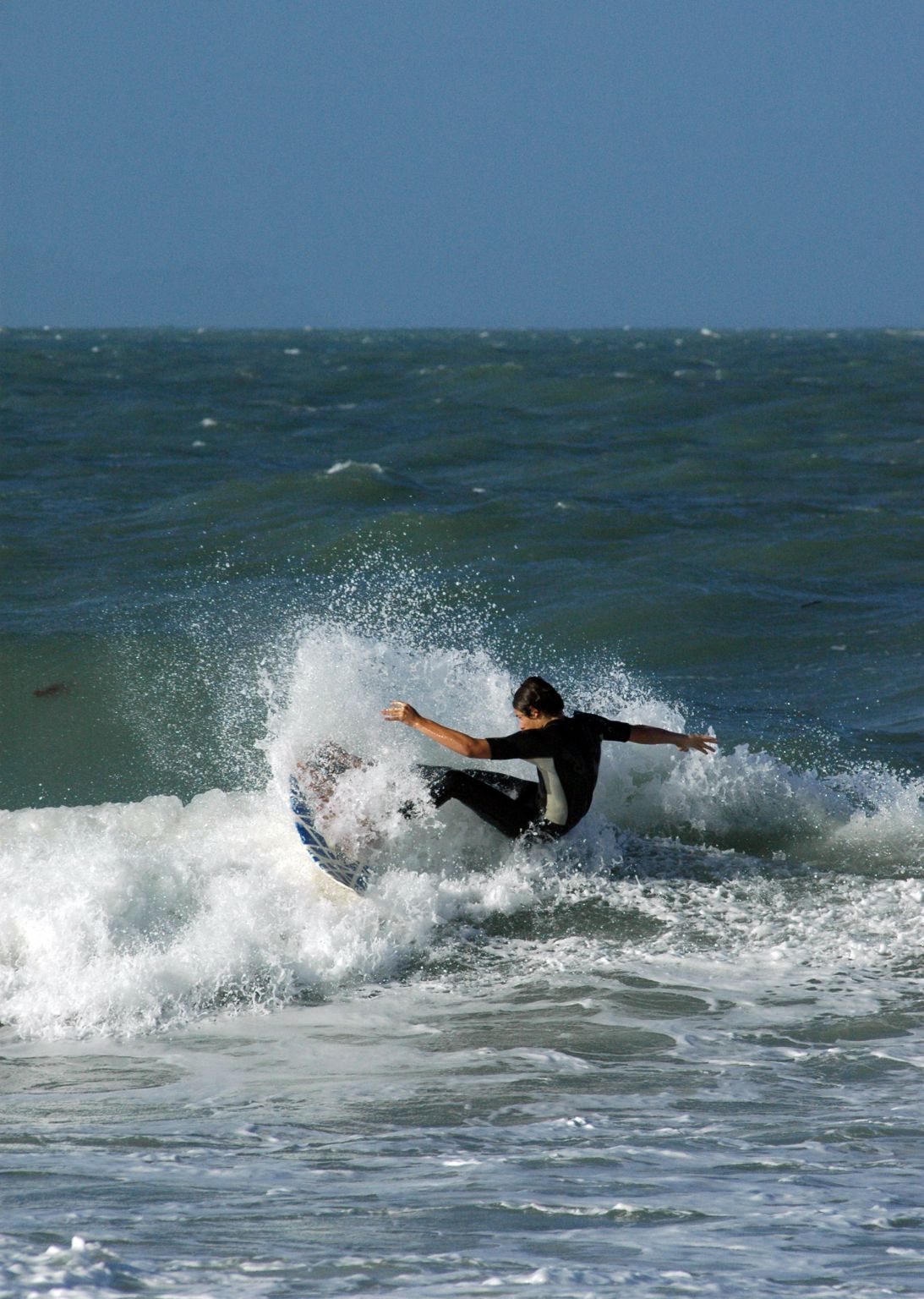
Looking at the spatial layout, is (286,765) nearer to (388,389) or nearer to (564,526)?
(564,526)

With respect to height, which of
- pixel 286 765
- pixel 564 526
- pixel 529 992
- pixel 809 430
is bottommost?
pixel 529 992

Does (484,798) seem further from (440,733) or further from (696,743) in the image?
(696,743)

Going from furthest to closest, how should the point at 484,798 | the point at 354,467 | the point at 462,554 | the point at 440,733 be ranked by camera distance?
the point at 354,467, the point at 462,554, the point at 484,798, the point at 440,733

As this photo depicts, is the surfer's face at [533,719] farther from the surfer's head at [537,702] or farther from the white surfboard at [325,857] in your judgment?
the white surfboard at [325,857]

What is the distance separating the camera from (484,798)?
25.4 ft

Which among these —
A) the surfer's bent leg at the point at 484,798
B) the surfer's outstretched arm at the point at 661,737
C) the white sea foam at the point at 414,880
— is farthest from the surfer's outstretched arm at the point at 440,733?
the surfer's outstretched arm at the point at 661,737

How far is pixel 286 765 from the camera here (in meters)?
7.92

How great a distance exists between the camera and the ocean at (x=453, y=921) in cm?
400

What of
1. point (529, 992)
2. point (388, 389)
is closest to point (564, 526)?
point (529, 992)

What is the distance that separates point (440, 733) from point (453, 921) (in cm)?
108

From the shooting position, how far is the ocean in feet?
13.1

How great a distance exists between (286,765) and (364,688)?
111 centimetres

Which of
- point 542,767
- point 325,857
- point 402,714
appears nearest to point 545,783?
point 542,767

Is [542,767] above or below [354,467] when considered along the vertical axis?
below
